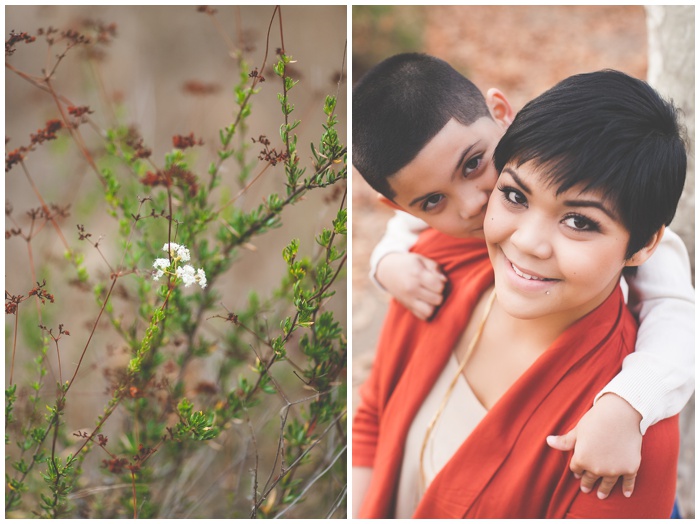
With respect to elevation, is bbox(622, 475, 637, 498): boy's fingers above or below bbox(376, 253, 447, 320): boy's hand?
below

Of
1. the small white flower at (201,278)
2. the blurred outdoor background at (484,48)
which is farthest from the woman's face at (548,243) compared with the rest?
the blurred outdoor background at (484,48)

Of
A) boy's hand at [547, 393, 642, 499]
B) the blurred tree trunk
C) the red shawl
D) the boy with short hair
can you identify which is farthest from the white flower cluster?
the blurred tree trunk

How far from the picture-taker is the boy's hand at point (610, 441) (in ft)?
3.62

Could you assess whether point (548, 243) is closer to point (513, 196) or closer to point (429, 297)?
point (513, 196)

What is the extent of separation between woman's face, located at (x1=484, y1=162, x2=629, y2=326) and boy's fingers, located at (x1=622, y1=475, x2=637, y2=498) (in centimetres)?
31

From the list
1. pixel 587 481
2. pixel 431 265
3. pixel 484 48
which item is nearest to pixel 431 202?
pixel 431 265

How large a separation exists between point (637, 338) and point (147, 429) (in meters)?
1.08

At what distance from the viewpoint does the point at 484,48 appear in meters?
2.57

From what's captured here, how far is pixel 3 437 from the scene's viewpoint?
51.2 inches

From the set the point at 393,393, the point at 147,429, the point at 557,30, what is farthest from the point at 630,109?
the point at 557,30

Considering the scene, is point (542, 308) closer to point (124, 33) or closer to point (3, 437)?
point (3, 437)

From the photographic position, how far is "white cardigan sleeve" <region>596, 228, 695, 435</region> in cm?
112

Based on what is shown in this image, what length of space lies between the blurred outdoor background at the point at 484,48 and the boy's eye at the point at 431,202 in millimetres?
1102

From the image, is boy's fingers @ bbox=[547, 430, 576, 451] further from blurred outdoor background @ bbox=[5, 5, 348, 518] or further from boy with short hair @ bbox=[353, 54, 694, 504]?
blurred outdoor background @ bbox=[5, 5, 348, 518]
